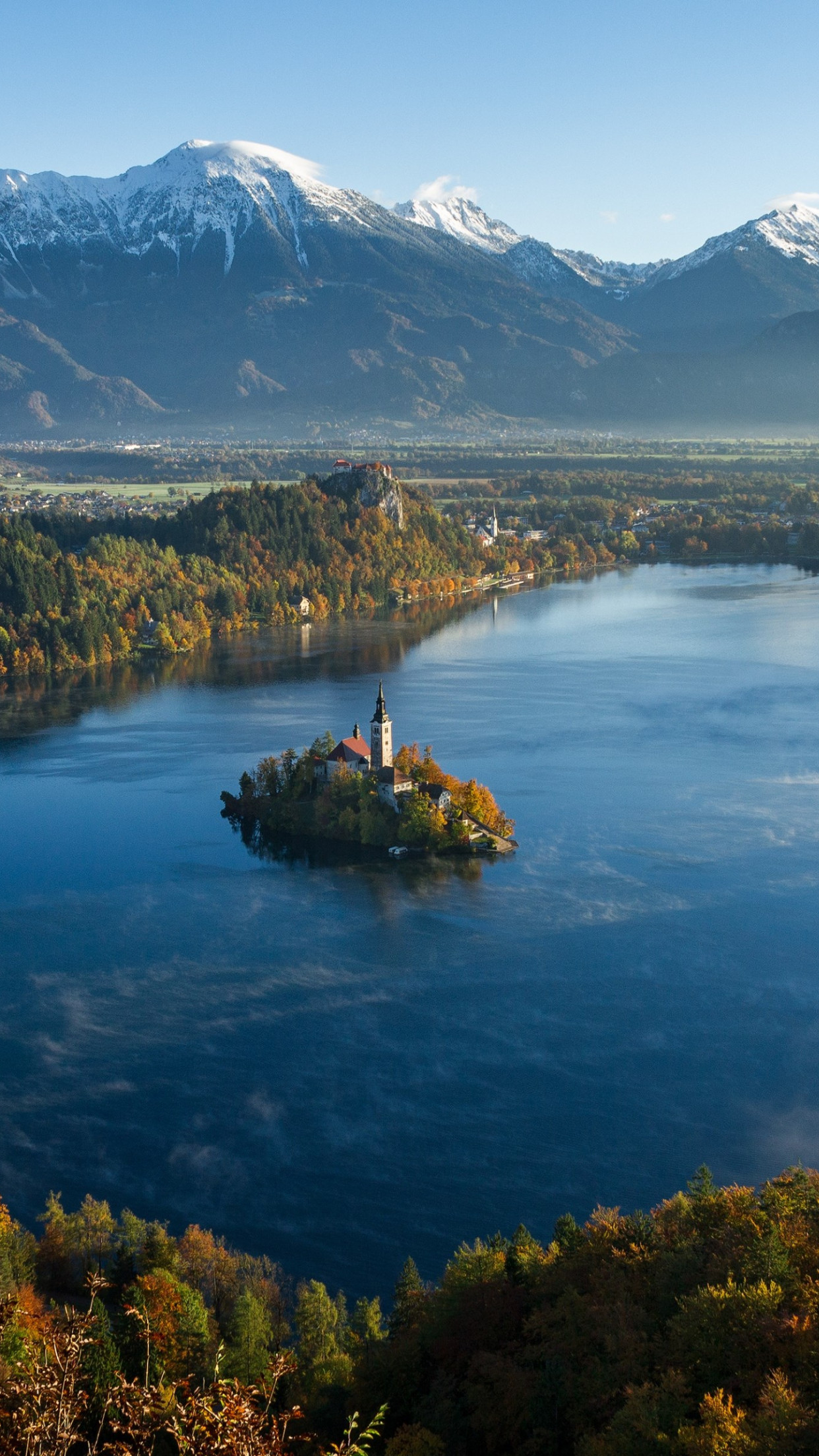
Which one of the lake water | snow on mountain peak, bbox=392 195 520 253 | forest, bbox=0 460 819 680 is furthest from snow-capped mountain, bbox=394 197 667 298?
the lake water

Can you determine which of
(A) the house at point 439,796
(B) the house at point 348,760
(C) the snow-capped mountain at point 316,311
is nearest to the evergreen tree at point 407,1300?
(A) the house at point 439,796

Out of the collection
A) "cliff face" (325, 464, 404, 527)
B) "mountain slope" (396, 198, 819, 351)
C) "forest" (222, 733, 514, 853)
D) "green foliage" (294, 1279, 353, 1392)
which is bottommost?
"green foliage" (294, 1279, 353, 1392)

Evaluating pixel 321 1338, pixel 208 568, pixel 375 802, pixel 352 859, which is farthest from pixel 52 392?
pixel 321 1338

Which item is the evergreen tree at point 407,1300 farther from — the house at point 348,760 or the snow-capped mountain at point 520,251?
the snow-capped mountain at point 520,251

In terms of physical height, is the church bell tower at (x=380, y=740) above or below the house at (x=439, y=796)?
above

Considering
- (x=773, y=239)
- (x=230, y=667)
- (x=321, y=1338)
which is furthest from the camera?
(x=773, y=239)

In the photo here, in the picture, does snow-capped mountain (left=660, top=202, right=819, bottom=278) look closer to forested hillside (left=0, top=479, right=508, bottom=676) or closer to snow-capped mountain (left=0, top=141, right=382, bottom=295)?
snow-capped mountain (left=0, top=141, right=382, bottom=295)

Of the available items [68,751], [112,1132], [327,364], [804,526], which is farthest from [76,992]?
[327,364]

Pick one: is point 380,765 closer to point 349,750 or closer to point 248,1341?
point 349,750
